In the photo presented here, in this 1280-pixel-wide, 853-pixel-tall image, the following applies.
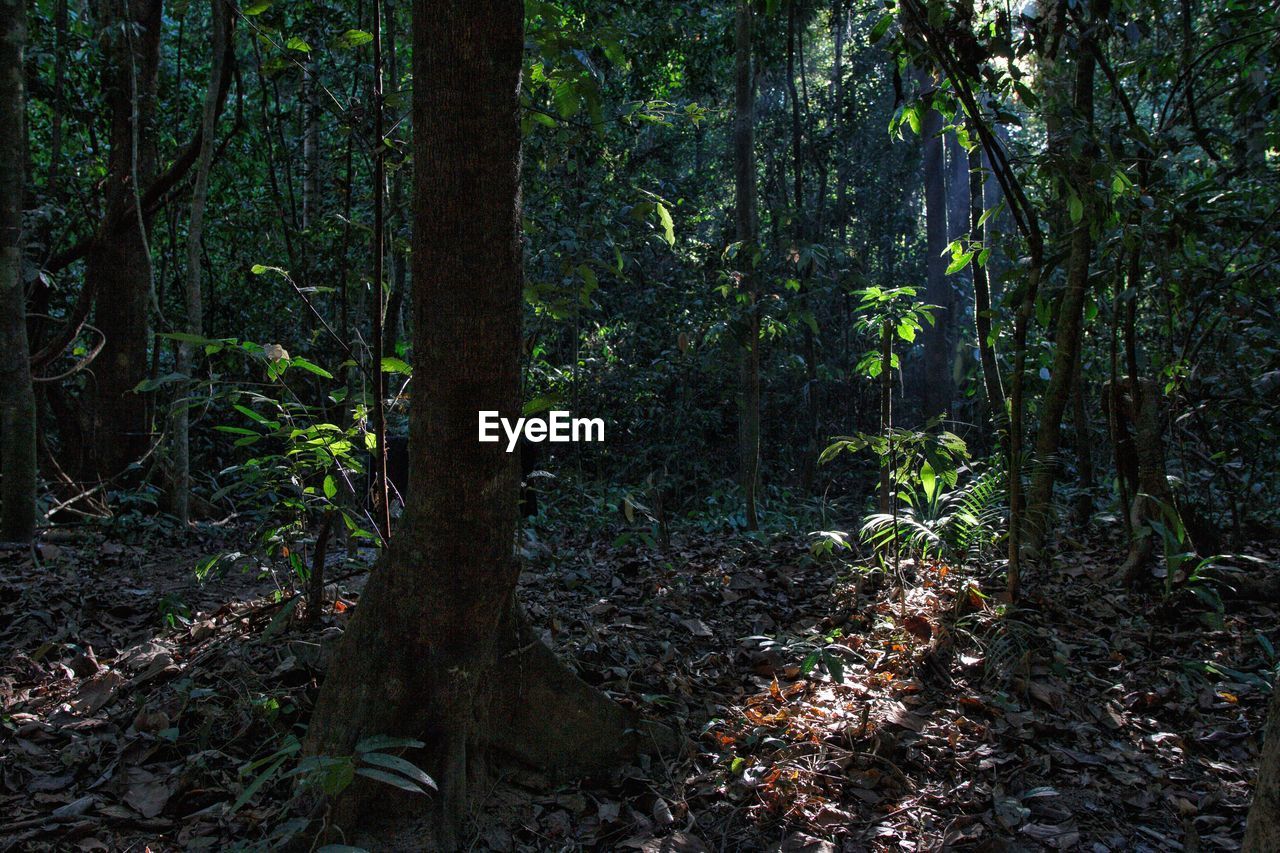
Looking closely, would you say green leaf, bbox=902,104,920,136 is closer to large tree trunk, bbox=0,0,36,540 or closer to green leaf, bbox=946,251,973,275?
green leaf, bbox=946,251,973,275

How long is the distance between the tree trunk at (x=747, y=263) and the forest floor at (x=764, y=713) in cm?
267

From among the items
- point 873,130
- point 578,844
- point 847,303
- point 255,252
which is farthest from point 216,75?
point 873,130

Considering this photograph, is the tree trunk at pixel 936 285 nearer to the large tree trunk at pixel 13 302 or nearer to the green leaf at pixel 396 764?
the large tree trunk at pixel 13 302

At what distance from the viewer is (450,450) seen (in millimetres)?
2523

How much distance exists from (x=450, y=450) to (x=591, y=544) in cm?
410

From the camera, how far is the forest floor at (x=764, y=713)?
9.21 feet

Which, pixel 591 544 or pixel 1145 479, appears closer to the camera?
pixel 1145 479

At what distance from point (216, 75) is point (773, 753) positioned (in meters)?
5.47

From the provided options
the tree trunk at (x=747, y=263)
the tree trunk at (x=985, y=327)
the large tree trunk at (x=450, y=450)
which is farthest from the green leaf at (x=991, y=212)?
the tree trunk at (x=747, y=263)

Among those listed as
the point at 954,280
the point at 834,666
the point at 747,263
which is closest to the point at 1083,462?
the point at 747,263

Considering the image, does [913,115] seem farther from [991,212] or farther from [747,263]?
[747,263]

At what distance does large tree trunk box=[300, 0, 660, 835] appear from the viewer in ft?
8.10

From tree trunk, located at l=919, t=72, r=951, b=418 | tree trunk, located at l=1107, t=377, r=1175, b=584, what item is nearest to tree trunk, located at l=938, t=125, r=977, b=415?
tree trunk, located at l=919, t=72, r=951, b=418

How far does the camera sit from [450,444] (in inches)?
99.3
